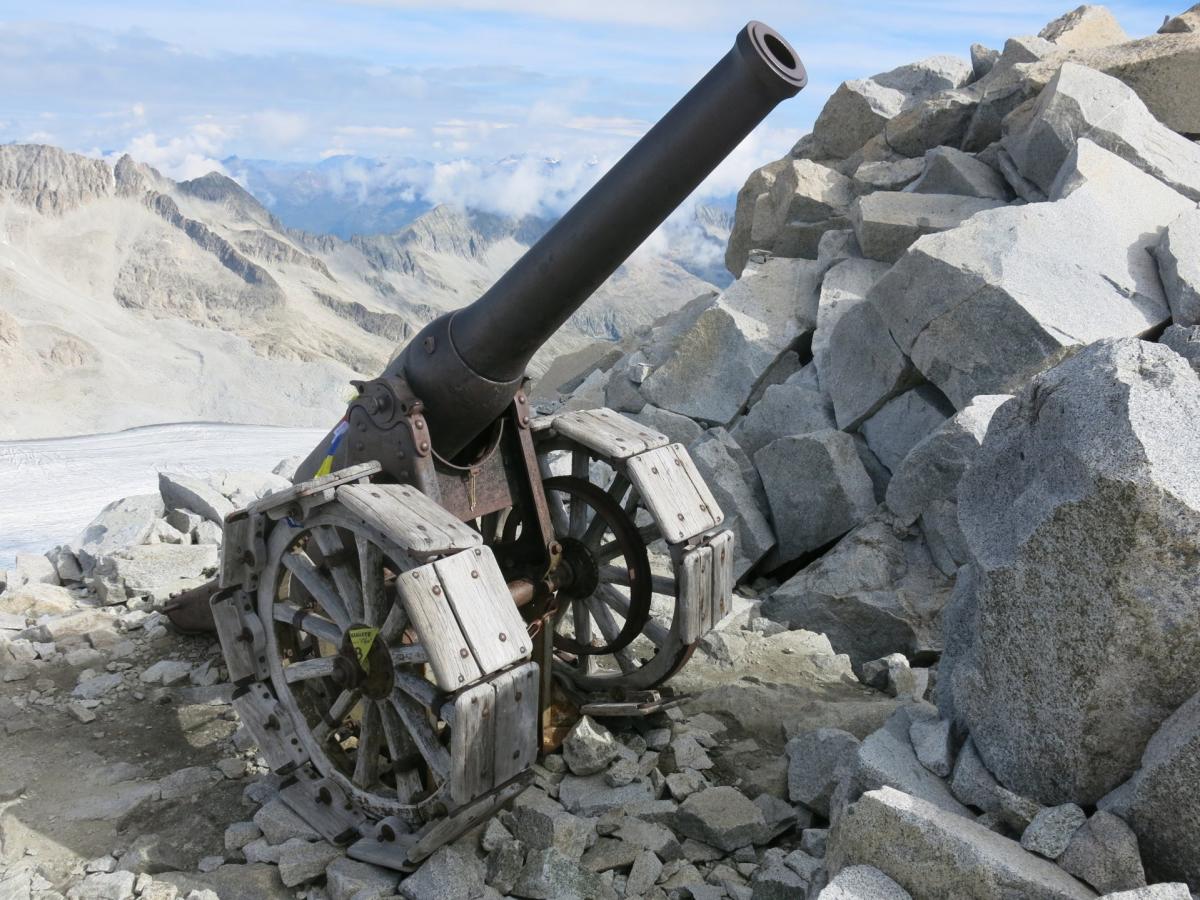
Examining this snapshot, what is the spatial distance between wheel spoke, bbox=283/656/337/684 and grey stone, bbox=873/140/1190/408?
5.09m

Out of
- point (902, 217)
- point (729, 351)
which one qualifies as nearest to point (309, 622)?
point (729, 351)

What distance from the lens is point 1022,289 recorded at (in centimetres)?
764

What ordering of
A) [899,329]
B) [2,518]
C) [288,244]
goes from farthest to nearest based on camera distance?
[288,244] < [2,518] < [899,329]

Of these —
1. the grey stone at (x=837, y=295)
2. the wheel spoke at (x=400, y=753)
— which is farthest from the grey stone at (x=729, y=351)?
the wheel spoke at (x=400, y=753)

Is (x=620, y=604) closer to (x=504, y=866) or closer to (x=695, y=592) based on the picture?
(x=695, y=592)

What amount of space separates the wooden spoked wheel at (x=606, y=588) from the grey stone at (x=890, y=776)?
1.28m

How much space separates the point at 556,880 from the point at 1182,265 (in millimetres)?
6129

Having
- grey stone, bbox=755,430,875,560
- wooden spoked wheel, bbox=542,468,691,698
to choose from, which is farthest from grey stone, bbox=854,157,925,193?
wooden spoked wheel, bbox=542,468,691,698

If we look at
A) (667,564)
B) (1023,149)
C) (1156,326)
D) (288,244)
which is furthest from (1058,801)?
(288,244)

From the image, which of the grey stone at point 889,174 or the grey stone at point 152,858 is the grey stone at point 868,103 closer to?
the grey stone at point 889,174

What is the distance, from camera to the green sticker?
463 centimetres

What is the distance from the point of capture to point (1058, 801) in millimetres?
3881

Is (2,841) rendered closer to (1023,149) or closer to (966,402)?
(966,402)

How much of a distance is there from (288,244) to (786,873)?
395ft
